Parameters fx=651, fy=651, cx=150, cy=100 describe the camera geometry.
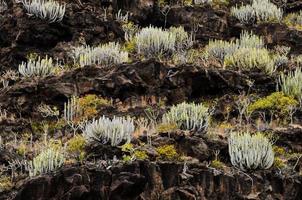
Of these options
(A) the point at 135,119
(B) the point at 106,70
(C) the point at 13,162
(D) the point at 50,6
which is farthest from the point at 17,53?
(C) the point at 13,162

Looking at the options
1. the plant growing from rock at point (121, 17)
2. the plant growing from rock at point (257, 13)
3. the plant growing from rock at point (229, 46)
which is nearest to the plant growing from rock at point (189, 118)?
the plant growing from rock at point (229, 46)

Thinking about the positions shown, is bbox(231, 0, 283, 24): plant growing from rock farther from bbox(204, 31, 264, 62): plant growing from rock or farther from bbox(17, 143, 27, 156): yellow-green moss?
bbox(17, 143, 27, 156): yellow-green moss

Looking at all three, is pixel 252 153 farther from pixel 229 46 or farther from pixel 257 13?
pixel 257 13

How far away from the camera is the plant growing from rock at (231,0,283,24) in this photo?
17.8 meters

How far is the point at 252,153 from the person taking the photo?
998cm

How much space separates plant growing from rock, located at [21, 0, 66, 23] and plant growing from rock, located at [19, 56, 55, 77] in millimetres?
2238

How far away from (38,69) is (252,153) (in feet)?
17.8

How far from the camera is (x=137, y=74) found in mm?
13016

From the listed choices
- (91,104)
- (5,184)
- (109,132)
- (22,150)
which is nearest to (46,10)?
(91,104)

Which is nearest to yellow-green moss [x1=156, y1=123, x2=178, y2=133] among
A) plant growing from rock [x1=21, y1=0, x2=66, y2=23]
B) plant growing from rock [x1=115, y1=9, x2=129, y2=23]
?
plant growing from rock [x1=21, y1=0, x2=66, y2=23]

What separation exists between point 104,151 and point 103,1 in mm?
7997

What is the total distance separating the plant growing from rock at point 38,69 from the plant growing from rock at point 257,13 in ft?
21.5

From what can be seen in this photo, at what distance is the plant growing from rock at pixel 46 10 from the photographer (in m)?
15.5

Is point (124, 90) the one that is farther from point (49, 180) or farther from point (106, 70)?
point (49, 180)
